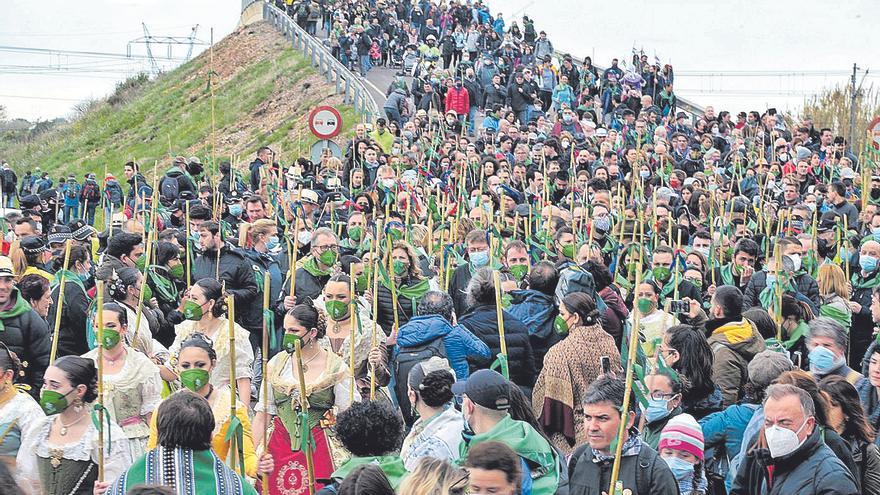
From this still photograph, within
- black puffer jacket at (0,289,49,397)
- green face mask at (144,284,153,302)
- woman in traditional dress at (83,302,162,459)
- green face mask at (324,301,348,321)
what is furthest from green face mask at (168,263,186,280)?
woman in traditional dress at (83,302,162,459)

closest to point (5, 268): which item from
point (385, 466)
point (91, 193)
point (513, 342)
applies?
point (513, 342)

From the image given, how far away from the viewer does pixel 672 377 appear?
612cm

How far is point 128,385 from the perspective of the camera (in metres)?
6.47

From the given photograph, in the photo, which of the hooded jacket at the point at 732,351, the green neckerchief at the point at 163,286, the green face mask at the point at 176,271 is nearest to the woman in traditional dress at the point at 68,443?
the green neckerchief at the point at 163,286

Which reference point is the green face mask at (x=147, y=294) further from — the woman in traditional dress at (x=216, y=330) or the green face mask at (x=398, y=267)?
→ the green face mask at (x=398, y=267)

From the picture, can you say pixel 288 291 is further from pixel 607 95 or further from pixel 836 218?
pixel 607 95

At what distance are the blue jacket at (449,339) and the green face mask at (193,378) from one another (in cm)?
125

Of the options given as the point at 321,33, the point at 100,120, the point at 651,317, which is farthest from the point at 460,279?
the point at 100,120

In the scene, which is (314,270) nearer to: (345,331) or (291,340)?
(345,331)

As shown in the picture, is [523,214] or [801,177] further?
[801,177]

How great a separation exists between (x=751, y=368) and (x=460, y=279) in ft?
13.0

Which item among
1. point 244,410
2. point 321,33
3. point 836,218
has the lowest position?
point 244,410

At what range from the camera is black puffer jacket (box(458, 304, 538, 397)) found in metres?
7.48

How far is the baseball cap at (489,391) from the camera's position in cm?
532
